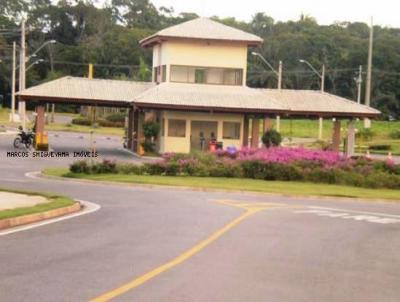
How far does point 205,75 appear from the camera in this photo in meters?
55.5

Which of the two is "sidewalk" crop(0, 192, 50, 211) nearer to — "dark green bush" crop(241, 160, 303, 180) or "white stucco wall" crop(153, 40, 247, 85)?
"dark green bush" crop(241, 160, 303, 180)

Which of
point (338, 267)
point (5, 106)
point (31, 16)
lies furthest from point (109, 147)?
point (31, 16)

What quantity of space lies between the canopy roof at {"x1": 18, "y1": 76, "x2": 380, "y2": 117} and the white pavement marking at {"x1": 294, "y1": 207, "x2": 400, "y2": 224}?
28.0 meters

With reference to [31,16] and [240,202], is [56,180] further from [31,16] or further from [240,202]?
[31,16]

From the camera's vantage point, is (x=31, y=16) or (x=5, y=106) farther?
(x=31, y=16)

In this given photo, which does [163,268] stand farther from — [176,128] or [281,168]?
[176,128]

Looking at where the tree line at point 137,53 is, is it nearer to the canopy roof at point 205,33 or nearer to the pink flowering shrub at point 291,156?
the canopy roof at point 205,33

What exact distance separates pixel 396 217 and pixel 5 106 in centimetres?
10148

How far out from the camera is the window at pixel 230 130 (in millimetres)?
53875

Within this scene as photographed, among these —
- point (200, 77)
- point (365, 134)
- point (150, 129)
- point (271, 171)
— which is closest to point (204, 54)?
point (200, 77)

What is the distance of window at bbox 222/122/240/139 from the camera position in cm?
5388

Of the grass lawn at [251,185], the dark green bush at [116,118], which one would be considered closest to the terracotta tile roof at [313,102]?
the grass lawn at [251,185]

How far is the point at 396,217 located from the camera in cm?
2228

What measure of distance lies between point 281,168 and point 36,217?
2094 cm
